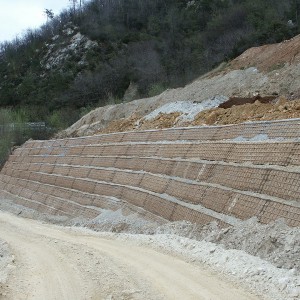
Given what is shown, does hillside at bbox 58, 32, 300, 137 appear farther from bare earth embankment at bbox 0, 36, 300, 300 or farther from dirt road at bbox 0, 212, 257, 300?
dirt road at bbox 0, 212, 257, 300

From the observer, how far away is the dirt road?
310 inches

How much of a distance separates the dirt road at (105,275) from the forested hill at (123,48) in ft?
109

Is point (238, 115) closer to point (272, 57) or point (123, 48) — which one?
point (272, 57)

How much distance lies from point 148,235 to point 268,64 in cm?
1809

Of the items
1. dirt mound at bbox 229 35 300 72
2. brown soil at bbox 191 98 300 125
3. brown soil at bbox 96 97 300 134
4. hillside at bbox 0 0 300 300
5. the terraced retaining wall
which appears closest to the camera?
hillside at bbox 0 0 300 300

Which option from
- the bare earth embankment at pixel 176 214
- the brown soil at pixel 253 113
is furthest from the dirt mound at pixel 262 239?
the brown soil at pixel 253 113

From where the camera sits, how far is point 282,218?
9.19m

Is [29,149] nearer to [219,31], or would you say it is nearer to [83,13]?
[219,31]

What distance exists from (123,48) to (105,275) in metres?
71.3

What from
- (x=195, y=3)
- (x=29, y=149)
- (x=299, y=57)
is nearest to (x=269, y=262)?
(x=299, y=57)

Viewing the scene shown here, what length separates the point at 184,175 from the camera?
14539 mm

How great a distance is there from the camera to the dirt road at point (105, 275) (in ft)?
25.8

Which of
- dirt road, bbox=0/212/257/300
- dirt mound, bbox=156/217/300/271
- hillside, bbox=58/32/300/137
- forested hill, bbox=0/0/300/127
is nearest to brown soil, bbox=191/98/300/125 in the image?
hillside, bbox=58/32/300/137

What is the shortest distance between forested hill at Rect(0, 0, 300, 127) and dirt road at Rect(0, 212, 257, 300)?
109ft
